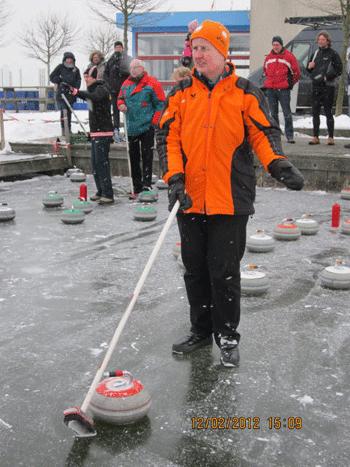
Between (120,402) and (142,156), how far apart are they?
24.1ft

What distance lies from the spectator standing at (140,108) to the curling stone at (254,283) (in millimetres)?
4715

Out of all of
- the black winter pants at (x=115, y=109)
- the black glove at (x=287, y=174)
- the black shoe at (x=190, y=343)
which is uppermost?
the black winter pants at (x=115, y=109)

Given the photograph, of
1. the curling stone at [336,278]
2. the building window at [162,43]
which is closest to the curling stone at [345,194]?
the curling stone at [336,278]

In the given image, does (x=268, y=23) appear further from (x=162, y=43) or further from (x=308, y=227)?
(x=308, y=227)

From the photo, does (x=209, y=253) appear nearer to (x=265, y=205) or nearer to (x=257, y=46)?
(x=265, y=205)

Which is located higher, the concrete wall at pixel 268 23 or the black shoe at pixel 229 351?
the concrete wall at pixel 268 23

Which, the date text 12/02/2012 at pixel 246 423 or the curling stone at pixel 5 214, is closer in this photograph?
the date text 12/02/2012 at pixel 246 423

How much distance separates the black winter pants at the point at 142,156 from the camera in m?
10.0

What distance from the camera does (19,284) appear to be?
5.52m

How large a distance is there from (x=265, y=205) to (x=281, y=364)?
627cm

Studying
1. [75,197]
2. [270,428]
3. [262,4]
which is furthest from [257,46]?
[270,428]

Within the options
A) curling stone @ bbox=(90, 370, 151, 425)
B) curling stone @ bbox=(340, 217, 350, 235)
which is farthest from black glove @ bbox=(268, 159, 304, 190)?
curling stone @ bbox=(340, 217, 350, 235)

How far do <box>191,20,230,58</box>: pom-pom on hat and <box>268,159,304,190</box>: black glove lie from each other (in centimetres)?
70

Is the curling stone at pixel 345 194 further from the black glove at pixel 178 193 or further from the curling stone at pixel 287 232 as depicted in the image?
the black glove at pixel 178 193
